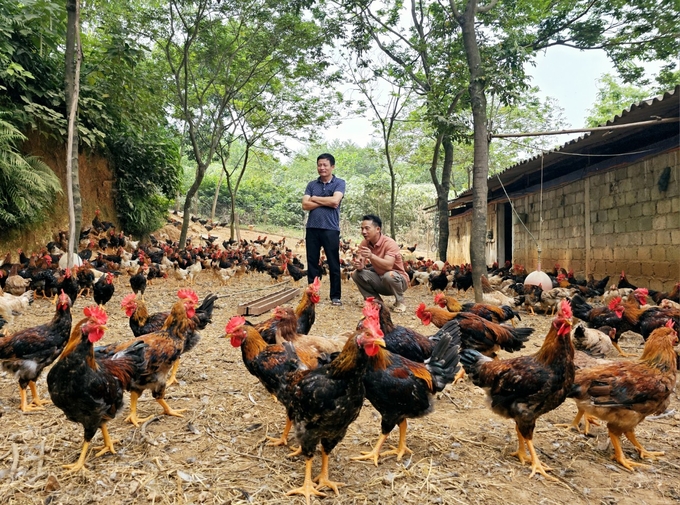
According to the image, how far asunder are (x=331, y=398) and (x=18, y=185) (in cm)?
1128

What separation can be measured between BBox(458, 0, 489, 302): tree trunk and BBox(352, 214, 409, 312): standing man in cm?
172

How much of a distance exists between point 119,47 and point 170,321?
9565mm

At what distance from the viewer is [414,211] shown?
34000mm

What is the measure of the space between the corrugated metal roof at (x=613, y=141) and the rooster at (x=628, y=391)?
5.24m

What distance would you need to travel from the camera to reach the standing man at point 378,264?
271 inches

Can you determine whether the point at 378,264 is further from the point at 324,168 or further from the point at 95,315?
the point at 95,315

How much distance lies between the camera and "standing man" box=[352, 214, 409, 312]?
6877mm

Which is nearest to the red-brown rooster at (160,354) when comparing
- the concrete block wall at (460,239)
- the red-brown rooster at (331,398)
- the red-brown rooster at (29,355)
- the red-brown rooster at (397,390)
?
the red-brown rooster at (29,355)

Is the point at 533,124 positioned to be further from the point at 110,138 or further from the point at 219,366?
the point at 219,366

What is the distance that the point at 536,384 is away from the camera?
2.79m

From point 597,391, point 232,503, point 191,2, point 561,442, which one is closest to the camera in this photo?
point 232,503

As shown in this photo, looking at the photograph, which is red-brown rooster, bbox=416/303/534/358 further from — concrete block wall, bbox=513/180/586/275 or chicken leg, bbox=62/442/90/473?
concrete block wall, bbox=513/180/586/275

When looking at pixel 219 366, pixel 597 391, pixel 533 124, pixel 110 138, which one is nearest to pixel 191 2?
pixel 110 138

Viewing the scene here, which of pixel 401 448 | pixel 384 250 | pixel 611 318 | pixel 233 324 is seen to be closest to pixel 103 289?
pixel 384 250
